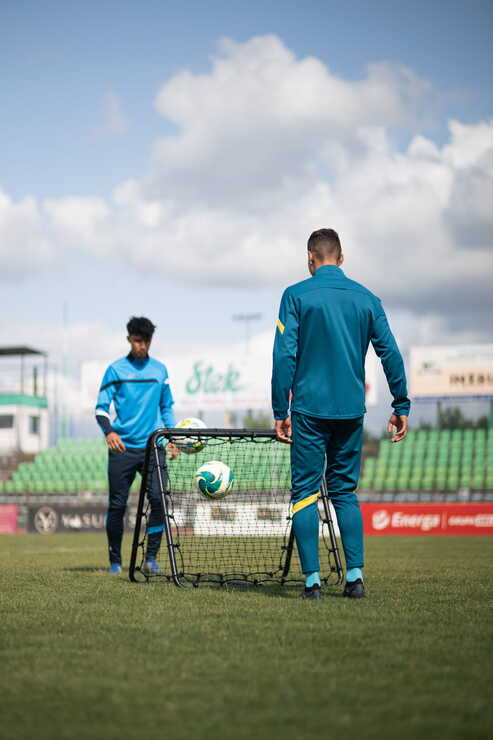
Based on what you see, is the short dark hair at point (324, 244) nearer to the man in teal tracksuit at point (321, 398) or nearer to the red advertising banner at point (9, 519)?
the man in teal tracksuit at point (321, 398)

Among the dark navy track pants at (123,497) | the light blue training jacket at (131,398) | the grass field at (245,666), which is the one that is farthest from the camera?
the light blue training jacket at (131,398)

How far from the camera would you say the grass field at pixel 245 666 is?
238cm

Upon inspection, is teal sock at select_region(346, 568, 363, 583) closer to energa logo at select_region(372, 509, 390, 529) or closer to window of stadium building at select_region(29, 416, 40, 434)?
energa logo at select_region(372, 509, 390, 529)

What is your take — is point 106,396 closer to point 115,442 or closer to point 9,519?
point 115,442

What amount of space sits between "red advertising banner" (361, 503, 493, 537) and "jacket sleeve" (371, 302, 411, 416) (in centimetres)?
1692

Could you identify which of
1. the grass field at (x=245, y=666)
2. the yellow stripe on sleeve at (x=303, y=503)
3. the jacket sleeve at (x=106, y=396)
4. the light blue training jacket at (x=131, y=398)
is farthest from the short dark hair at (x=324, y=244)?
the jacket sleeve at (x=106, y=396)

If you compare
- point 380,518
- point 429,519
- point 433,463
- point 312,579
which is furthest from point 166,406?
point 433,463

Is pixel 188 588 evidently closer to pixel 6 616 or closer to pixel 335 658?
pixel 6 616

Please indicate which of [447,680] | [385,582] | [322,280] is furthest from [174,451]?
[447,680]


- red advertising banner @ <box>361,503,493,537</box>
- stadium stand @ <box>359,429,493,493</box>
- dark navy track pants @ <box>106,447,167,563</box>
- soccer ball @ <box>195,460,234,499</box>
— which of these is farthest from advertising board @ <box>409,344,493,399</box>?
soccer ball @ <box>195,460,234,499</box>

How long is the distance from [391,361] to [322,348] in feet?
1.69

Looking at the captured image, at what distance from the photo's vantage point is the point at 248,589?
5.70 m

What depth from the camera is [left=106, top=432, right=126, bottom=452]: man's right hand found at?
701cm

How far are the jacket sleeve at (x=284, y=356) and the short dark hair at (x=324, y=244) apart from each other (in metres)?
0.40
